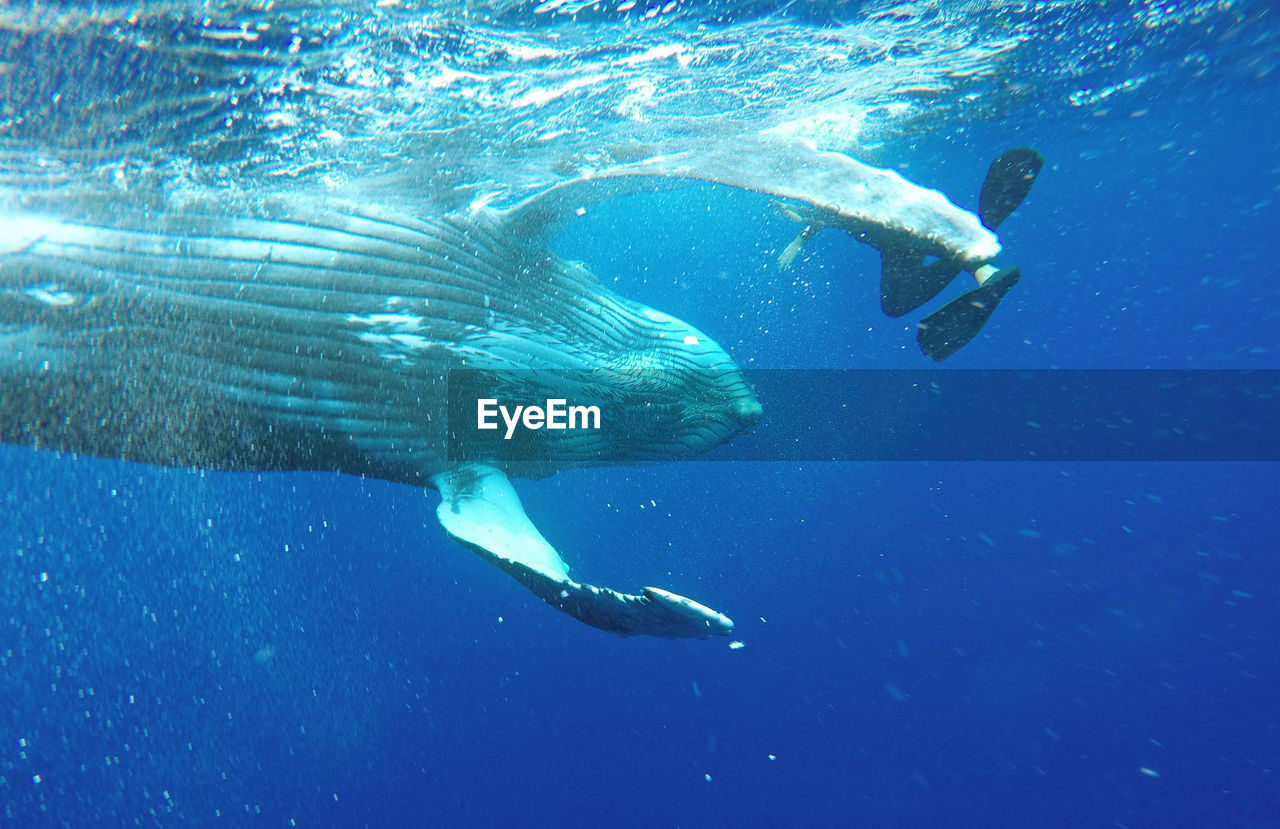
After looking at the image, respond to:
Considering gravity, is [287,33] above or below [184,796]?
above

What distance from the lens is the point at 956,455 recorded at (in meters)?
30.8

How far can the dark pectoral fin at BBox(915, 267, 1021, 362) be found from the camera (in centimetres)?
358

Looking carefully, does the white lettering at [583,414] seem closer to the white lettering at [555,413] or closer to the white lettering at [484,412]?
the white lettering at [555,413]

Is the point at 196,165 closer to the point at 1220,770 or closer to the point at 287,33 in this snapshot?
the point at 287,33

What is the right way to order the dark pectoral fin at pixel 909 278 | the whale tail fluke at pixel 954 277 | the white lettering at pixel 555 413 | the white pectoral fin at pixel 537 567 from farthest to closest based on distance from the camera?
1. the white lettering at pixel 555 413
2. the dark pectoral fin at pixel 909 278
3. the whale tail fluke at pixel 954 277
4. the white pectoral fin at pixel 537 567

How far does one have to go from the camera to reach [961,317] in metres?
3.85

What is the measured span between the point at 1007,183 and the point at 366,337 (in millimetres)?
4207

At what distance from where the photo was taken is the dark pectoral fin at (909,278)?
4184mm

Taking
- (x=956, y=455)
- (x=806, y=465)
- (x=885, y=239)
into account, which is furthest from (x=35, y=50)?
(x=806, y=465)

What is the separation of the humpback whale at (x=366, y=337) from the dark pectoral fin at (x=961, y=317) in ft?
0.09

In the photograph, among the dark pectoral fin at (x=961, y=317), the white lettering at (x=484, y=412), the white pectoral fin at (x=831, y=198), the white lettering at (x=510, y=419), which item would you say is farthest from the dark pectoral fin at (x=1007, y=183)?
the white lettering at (x=484, y=412)

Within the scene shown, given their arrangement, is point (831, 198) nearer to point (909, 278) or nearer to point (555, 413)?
point (909, 278)

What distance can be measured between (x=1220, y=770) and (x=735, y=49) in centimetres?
3025

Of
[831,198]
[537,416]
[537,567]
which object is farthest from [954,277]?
[537,567]
